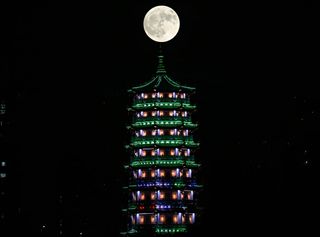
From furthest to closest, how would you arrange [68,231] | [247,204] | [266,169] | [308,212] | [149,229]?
[149,229]
[68,231]
[266,169]
[247,204]
[308,212]

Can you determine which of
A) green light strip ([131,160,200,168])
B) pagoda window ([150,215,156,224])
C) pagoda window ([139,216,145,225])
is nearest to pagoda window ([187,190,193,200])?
green light strip ([131,160,200,168])

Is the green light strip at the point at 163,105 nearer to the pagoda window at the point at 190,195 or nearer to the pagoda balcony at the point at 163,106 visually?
the pagoda balcony at the point at 163,106

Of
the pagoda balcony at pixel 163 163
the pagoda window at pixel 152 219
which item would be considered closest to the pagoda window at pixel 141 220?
the pagoda window at pixel 152 219

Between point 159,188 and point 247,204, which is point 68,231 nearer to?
point 159,188

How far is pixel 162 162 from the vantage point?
A: 83.8 metres

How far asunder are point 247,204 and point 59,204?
65.8 ft

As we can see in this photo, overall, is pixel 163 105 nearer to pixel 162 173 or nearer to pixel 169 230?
pixel 162 173

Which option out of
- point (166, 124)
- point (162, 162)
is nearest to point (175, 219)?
point (162, 162)

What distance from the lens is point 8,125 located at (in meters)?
84.1

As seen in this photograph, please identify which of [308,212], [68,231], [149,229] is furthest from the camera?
[149,229]

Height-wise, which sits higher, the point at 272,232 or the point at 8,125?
the point at 8,125

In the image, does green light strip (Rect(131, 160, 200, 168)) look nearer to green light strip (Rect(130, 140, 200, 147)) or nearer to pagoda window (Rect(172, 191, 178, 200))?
green light strip (Rect(130, 140, 200, 147))

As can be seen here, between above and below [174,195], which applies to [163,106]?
above

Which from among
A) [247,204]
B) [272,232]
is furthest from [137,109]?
[272,232]
